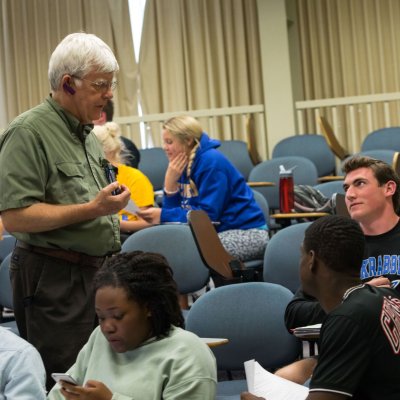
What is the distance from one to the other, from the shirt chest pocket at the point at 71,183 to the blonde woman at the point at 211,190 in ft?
8.04

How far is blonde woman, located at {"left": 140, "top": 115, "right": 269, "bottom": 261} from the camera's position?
540cm

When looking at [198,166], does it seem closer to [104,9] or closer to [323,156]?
[323,156]

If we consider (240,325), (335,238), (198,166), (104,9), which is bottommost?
(240,325)

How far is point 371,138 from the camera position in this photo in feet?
27.7

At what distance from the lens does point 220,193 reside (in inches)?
212

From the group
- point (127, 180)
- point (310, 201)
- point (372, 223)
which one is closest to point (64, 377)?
point (372, 223)

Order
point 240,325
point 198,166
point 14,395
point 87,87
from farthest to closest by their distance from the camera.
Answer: point 198,166, point 240,325, point 87,87, point 14,395

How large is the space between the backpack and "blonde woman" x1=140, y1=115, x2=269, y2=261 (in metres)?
0.46

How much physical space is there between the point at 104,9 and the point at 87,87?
25.6 feet

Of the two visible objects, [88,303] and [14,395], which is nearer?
[14,395]

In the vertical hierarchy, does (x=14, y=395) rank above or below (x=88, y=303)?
below

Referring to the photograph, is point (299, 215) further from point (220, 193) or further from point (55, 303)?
point (55, 303)

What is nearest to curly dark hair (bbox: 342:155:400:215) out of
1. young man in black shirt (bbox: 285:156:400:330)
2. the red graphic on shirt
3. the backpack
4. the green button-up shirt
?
young man in black shirt (bbox: 285:156:400:330)

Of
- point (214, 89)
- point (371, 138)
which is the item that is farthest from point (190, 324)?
point (214, 89)
